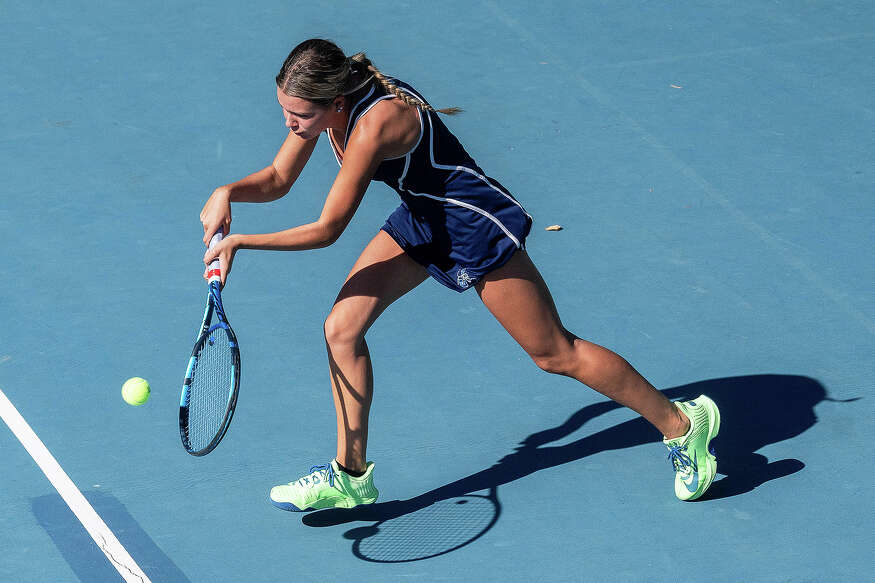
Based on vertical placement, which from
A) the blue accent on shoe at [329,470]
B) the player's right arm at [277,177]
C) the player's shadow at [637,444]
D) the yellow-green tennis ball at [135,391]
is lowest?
the player's shadow at [637,444]

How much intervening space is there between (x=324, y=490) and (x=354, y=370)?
0.45 m

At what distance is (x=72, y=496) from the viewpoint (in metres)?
4.33

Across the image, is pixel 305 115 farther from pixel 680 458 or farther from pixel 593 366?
pixel 680 458

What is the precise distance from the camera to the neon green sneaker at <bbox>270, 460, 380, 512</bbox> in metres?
4.24

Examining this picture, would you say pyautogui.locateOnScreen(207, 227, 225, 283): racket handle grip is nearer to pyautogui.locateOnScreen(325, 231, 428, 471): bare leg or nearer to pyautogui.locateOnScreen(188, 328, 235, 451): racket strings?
pyautogui.locateOnScreen(188, 328, 235, 451): racket strings

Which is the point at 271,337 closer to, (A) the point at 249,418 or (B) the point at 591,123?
(A) the point at 249,418

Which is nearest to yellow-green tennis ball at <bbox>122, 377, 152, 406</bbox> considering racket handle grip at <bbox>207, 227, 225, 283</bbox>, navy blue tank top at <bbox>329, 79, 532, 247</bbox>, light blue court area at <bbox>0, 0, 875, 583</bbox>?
light blue court area at <bbox>0, 0, 875, 583</bbox>

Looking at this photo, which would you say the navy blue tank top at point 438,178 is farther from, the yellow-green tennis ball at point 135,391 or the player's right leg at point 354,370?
the yellow-green tennis ball at point 135,391

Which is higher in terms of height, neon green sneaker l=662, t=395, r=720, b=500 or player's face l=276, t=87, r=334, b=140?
player's face l=276, t=87, r=334, b=140

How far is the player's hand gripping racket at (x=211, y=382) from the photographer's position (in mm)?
3791

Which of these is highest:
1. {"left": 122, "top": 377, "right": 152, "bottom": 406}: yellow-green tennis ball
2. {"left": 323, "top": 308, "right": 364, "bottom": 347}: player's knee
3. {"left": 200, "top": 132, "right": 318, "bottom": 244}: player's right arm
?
{"left": 200, "top": 132, "right": 318, "bottom": 244}: player's right arm

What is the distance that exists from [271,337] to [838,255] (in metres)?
2.69

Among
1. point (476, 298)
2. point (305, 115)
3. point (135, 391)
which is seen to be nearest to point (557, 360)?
point (305, 115)

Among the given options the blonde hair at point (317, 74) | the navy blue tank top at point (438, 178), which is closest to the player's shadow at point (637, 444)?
the navy blue tank top at point (438, 178)
